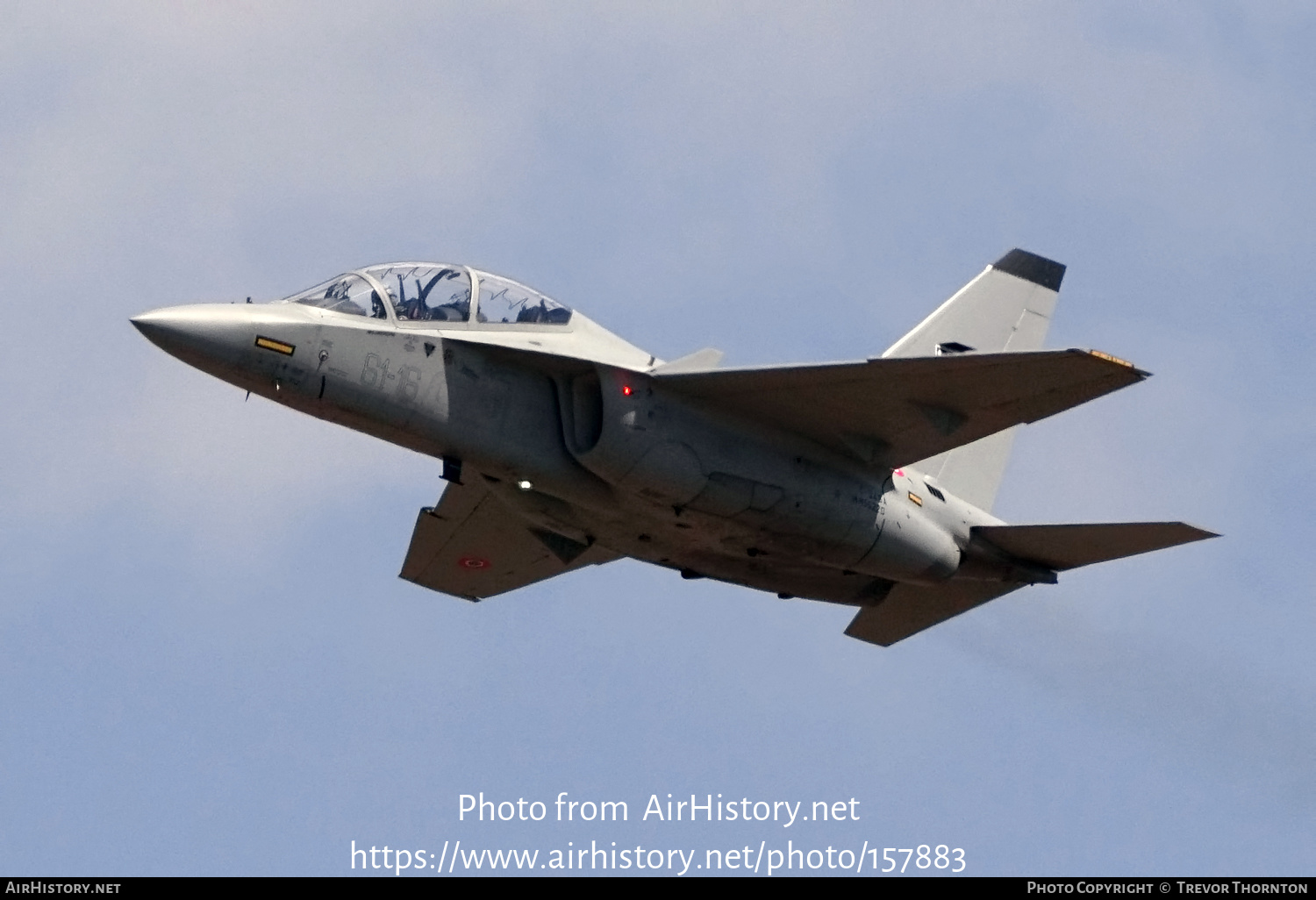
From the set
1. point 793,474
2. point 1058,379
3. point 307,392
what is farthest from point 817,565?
point 307,392

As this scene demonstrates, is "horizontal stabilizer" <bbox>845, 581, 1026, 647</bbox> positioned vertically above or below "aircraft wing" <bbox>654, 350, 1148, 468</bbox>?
below

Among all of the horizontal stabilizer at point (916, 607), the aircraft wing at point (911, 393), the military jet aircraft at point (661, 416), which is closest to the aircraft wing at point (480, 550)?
the military jet aircraft at point (661, 416)

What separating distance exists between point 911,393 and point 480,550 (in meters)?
7.23

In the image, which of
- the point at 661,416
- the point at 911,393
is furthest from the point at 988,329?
the point at 661,416

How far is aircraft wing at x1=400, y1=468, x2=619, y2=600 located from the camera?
26.1 m

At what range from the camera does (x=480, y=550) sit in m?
26.8

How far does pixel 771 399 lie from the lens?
73.8 feet

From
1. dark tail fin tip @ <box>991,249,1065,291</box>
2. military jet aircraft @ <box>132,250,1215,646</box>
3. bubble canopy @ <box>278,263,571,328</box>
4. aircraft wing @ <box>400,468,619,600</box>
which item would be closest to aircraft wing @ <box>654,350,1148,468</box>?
military jet aircraft @ <box>132,250,1215,646</box>

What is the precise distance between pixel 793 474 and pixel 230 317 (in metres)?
6.81

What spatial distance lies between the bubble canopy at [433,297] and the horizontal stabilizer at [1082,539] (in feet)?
21.4

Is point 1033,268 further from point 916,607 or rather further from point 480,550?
point 480,550

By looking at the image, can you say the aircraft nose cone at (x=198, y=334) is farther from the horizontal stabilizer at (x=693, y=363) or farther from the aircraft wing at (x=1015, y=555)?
the aircraft wing at (x=1015, y=555)

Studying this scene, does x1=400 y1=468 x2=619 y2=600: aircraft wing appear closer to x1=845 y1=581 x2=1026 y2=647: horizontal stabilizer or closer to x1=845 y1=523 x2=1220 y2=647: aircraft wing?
x1=845 y1=581 x2=1026 y2=647: horizontal stabilizer

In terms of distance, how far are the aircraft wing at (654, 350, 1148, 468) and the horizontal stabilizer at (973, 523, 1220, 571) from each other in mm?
1927
